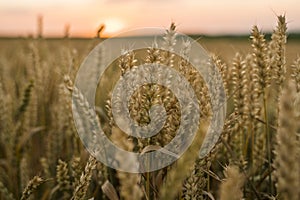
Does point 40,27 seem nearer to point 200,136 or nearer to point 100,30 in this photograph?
point 100,30

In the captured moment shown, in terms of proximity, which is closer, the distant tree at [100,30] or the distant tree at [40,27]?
the distant tree at [100,30]

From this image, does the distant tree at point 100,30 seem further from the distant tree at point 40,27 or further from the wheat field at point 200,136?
the distant tree at point 40,27

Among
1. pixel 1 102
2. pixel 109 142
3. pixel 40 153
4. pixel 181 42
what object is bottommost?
pixel 40 153

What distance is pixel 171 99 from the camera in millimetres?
1320

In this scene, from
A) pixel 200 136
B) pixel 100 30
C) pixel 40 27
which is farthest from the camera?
pixel 40 27

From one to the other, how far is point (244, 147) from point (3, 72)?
87.4 inches

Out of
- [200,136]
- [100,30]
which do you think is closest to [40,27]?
[100,30]

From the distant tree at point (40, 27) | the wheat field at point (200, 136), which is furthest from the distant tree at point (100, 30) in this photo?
the distant tree at point (40, 27)

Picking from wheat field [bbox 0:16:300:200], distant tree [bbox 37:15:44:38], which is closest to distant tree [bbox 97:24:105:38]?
wheat field [bbox 0:16:300:200]

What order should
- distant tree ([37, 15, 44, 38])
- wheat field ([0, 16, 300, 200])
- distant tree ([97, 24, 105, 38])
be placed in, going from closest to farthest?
wheat field ([0, 16, 300, 200]), distant tree ([97, 24, 105, 38]), distant tree ([37, 15, 44, 38])

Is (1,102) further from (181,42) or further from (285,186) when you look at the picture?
(285,186)

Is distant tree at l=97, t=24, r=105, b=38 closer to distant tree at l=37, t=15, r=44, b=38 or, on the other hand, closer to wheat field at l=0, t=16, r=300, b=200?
wheat field at l=0, t=16, r=300, b=200

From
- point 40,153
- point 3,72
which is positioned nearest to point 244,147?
point 40,153

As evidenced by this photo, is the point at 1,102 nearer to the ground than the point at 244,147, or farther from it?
farther from it
